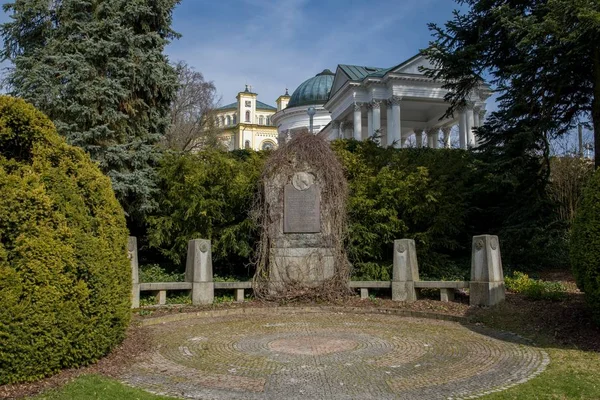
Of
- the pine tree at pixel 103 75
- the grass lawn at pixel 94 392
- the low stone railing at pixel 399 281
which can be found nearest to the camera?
the grass lawn at pixel 94 392

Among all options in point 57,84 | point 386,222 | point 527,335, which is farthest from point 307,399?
point 57,84

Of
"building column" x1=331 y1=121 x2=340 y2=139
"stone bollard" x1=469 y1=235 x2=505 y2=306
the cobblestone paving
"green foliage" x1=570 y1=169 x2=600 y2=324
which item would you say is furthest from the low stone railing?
"building column" x1=331 y1=121 x2=340 y2=139

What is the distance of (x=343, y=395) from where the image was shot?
471cm

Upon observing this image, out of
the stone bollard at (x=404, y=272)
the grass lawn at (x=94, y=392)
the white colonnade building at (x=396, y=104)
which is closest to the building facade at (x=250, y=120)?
the white colonnade building at (x=396, y=104)

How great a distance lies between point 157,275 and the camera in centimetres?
1188

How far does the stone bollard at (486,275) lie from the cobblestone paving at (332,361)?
Result: 1.41 m

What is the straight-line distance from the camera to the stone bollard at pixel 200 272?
33.8 ft

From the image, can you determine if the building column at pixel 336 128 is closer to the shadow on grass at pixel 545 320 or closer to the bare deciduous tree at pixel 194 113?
the bare deciduous tree at pixel 194 113

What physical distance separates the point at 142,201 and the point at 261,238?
3422mm

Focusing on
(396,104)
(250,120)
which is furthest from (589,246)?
(250,120)

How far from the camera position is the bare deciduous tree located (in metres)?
29.4

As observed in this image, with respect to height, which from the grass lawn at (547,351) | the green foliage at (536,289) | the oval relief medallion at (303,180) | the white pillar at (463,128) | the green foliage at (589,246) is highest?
the white pillar at (463,128)

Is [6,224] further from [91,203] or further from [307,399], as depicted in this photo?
[307,399]

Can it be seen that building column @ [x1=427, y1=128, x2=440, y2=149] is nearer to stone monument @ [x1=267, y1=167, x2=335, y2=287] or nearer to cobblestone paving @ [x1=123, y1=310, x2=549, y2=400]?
stone monument @ [x1=267, y1=167, x2=335, y2=287]
